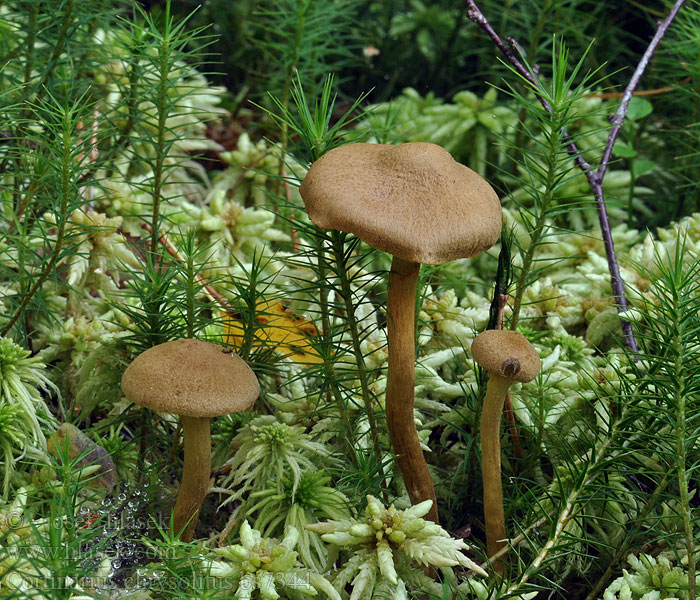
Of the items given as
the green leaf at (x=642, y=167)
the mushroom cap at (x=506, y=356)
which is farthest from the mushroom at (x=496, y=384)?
the green leaf at (x=642, y=167)

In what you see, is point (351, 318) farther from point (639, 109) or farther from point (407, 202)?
point (639, 109)

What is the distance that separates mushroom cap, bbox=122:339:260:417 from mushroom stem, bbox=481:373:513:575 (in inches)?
16.2

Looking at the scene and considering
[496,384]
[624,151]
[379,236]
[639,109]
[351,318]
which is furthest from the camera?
[639,109]

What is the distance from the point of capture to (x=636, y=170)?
Answer: 2.50 m

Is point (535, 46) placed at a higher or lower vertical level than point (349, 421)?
higher

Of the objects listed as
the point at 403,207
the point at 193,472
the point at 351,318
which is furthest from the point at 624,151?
the point at 193,472

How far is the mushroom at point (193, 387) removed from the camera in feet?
3.55

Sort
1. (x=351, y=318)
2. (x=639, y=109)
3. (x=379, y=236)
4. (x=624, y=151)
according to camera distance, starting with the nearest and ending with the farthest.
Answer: (x=379, y=236), (x=351, y=318), (x=624, y=151), (x=639, y=109)

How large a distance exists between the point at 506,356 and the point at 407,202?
297 millimetres

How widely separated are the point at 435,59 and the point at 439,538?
8.94ft

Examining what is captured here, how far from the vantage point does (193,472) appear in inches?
49.0

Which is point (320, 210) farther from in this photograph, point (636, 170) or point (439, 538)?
point (636, 170)

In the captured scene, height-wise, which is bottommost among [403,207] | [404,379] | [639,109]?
[404,379]

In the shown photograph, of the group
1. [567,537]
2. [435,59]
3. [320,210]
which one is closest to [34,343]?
[320,210]
